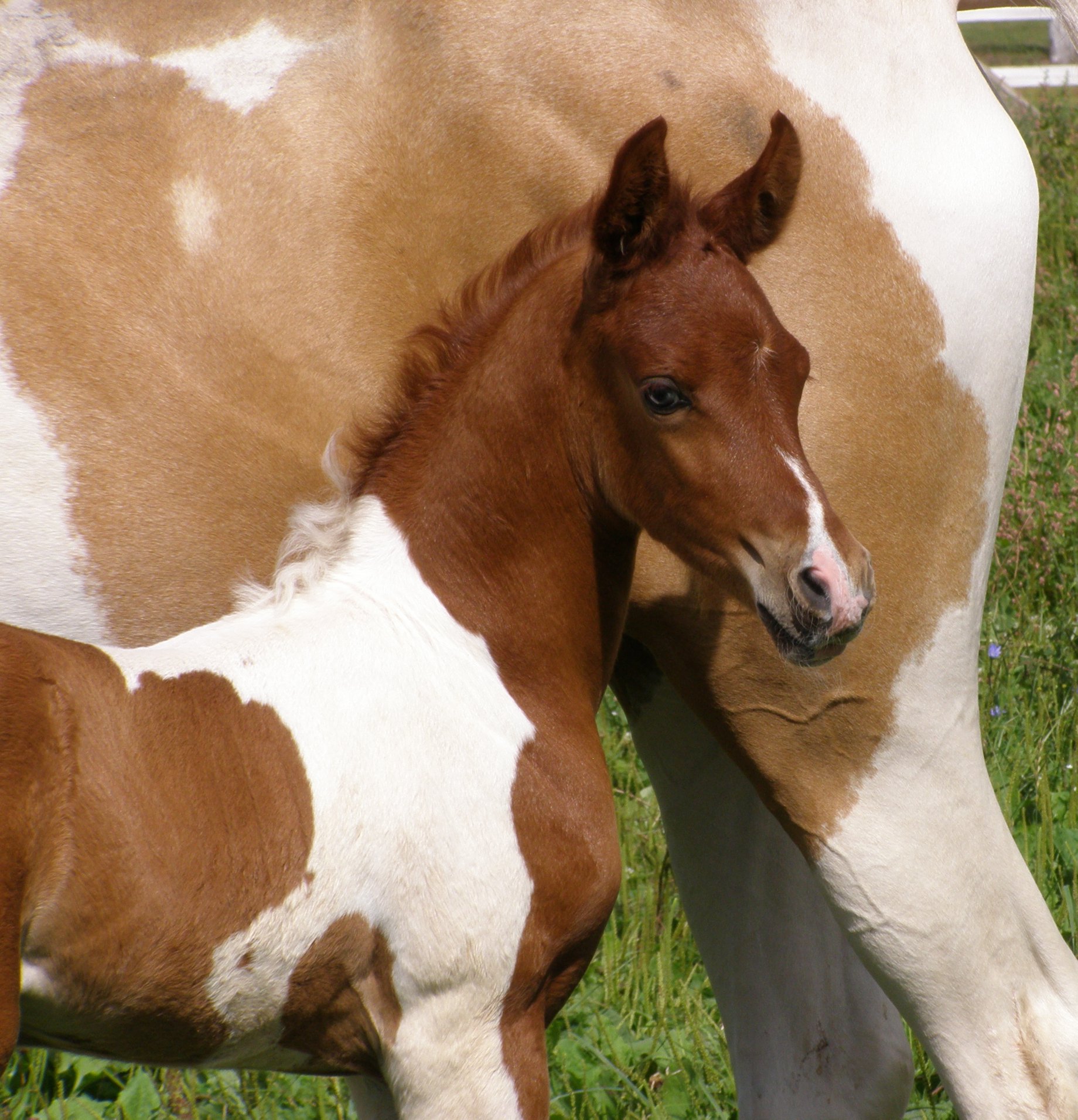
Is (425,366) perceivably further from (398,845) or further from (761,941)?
(761,941)

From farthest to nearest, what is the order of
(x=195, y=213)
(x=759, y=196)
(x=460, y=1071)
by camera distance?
(x=195, y=213) → (x=759, y=196) → (x=460, y=1071)

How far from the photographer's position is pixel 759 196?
1.95 meters

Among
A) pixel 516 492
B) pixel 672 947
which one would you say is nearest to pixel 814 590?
pixel 516 492

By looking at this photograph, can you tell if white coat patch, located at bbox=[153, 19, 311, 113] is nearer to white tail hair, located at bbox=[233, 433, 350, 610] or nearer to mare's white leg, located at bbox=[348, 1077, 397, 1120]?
white tail hair, located at bbox=[233, 433, 350, 610]

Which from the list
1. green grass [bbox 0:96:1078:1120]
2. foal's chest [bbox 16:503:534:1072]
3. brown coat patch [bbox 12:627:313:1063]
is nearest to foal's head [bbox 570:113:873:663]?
foal's chest [bbox 16:503:534:1072]

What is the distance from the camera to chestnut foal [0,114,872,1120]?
155cm

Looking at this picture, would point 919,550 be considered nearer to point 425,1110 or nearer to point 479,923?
point 479,923

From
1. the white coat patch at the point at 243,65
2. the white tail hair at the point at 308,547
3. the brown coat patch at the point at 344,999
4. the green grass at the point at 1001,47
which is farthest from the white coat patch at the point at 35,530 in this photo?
the green grass at the point at 1001,47

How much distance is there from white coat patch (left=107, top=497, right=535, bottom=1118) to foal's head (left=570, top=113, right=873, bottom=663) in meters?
0.42

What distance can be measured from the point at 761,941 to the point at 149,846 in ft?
4.92

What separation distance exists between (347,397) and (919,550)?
0.97 meters

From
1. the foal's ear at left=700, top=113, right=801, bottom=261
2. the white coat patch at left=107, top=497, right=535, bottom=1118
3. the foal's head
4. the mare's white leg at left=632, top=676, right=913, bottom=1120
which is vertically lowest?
the mare's white leg at left=632, top=676, right=913, bottom=1120

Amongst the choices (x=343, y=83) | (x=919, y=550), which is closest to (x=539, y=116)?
(x=343, y=83)

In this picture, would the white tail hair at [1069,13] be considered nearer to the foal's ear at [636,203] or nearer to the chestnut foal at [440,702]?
the chestnut foal at [440,702]
